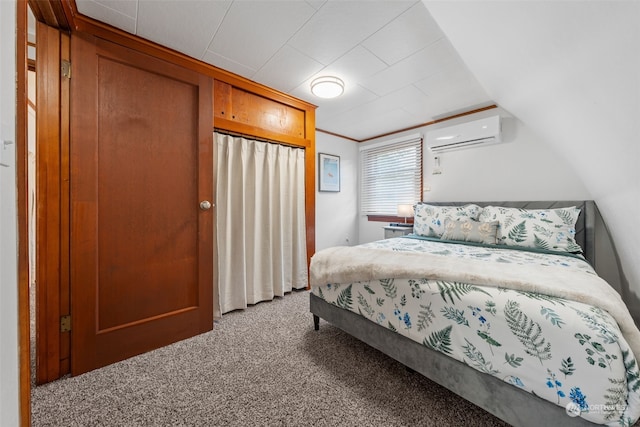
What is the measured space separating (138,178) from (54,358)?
1210mm

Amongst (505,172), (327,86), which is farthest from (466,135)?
(327,86)

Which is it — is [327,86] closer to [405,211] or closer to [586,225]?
[405,211]

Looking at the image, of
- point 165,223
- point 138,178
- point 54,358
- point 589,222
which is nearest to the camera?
point 54,358

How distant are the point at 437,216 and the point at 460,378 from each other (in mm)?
2062

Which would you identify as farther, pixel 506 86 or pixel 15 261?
pixel 506 86

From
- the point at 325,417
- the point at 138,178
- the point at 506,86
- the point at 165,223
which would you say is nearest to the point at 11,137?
the point at 138,178

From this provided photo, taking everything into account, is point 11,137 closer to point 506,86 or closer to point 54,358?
point 54,358

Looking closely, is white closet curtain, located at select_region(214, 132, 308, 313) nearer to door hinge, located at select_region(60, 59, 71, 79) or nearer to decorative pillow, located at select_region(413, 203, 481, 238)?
door hinge, located at select_region(60, 59, 71, 79)

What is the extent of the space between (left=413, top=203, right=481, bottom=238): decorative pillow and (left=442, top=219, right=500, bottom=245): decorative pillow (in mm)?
109

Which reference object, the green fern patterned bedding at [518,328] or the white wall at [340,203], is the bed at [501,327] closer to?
the green fern patterned bedding at [518,328]

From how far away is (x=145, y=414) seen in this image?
1229 mm

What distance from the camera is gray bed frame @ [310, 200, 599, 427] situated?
92 cm

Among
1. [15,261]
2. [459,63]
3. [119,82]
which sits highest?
[459,63]

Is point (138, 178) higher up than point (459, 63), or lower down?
lower down
